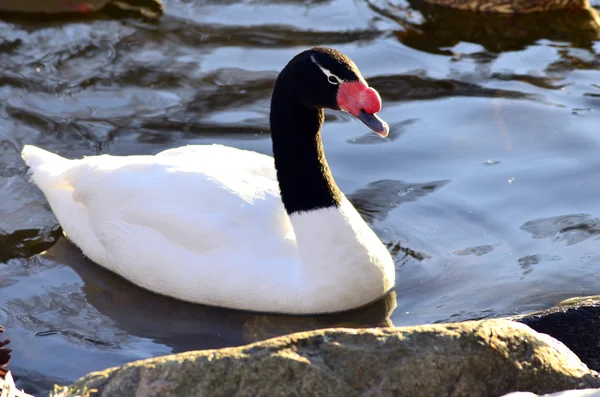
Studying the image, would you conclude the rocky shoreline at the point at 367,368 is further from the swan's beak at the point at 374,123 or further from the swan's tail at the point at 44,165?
the swan's tail at the point at 44,165

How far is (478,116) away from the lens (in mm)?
8156

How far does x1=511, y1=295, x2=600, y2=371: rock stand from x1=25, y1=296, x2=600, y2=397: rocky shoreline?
2.33 ft

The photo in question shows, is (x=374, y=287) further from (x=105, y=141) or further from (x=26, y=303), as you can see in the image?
(x=105, y=141)

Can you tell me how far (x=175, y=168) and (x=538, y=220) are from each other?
2.41 m

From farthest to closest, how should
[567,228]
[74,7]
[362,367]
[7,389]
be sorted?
[74,7] < [567,228] < [7,389] < [362,367]

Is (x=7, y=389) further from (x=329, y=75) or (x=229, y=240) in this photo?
(x=329, y=75)

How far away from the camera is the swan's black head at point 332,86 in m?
5.48

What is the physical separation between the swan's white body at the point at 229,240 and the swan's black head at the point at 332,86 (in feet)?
2.04

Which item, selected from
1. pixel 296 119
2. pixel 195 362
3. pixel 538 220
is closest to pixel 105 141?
pixel 296 119

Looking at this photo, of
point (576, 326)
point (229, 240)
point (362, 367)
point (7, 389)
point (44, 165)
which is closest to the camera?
point (362, 367)

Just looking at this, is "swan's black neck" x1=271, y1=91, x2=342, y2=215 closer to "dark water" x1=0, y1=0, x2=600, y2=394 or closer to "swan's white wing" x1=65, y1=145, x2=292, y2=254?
"swan's white wing" x1=65, y1=145, x2=292, y2=254

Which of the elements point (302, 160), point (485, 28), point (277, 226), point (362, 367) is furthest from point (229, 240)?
point (485, 28)

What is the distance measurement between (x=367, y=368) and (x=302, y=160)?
7.60 ft

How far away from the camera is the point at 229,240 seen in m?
5.82
